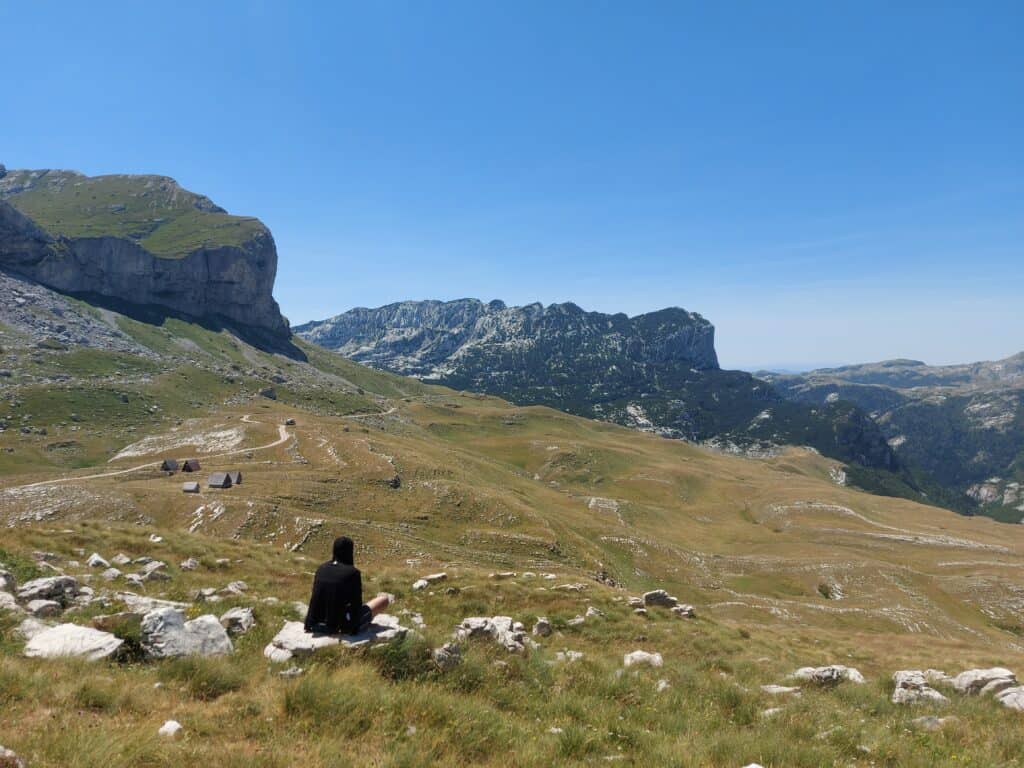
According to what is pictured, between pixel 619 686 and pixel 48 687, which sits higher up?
pixel 48 687

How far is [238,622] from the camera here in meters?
14.6

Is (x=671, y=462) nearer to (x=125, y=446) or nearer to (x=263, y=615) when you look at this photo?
(x=125, y=446)

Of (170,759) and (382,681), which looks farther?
(382,681)

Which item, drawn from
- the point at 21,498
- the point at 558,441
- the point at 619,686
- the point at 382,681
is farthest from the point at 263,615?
the point at 558,441

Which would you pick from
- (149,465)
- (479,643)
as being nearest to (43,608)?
(479,643)

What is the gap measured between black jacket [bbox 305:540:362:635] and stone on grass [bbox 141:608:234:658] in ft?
6.73

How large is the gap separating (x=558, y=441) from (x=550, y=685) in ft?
588

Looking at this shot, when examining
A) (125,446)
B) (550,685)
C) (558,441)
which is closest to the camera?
(550,685)

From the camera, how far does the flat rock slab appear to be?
1170cm

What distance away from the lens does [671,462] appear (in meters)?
187

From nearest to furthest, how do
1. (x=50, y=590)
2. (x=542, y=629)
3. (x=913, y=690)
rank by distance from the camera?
1. (x=913, y=690)
2. (x=50, y=590)
3. (x=542, y=629)

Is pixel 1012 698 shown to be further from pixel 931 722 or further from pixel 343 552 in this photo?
pixel 343 552

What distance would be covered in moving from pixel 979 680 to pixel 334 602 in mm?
20466

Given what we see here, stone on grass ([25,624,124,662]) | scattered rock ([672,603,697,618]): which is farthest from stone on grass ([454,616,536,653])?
scattered rock ([672,603,697,618])
